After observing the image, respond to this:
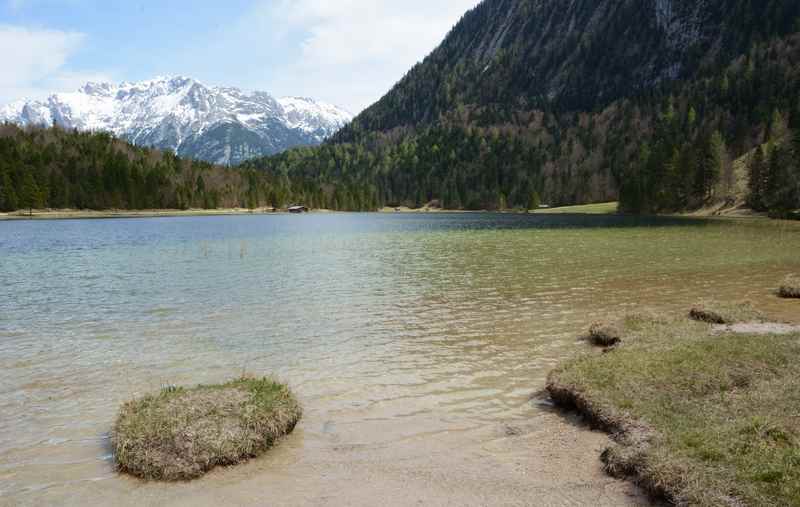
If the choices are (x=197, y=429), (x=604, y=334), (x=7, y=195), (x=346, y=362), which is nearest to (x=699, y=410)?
(x=604, y=334)

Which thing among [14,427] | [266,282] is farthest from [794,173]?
[14,427]

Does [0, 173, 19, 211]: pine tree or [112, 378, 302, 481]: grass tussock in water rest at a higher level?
[0, 173, 19, 211]: pine tree

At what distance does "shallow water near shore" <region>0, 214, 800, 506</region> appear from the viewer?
10016mm

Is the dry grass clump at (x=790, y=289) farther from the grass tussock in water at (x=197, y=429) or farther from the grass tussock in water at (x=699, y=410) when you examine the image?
the grass tussock in water at (x=197, y=429)

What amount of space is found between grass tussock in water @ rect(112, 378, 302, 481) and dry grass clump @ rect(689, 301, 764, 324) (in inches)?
675

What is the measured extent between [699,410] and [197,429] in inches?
433

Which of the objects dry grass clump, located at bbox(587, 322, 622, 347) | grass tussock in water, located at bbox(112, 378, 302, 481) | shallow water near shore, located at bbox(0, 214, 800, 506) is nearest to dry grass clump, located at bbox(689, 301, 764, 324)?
shallow water near shore, located at bbox(0, 214, 800, 506)

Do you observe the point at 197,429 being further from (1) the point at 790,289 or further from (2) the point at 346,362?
(1) the point at 790,289

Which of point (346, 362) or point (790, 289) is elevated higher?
point (790, 289)

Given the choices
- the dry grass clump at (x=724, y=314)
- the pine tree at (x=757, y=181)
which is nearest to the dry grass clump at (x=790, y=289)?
the dry grass clump at (x=724, y=314)

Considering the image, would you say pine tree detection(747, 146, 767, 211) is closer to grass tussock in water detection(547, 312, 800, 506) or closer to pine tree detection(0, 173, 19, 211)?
grass tussock in water detection(547, 312, 800, 506)

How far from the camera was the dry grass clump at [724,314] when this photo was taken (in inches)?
802

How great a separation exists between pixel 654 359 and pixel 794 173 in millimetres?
124031

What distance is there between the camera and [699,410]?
11.2 m
